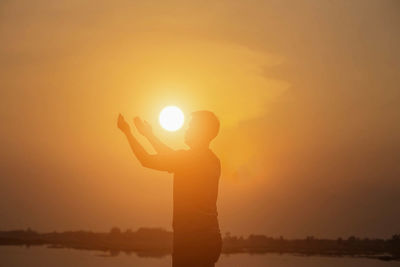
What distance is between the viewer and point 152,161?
4.93 m

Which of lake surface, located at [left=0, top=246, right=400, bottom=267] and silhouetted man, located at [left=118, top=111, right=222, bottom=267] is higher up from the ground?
silhouetted man, located at [left=118, top=111, right=222, bottom=267]

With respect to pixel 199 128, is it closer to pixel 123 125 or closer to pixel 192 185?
pixel 192 185

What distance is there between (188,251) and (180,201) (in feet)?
1.29

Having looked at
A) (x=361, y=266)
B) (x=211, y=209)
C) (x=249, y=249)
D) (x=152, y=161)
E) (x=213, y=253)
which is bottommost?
(x=249, y=249)

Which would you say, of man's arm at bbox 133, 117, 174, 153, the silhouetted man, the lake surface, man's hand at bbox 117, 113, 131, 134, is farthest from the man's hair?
the lake surface

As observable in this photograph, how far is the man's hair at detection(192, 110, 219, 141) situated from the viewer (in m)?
5.19

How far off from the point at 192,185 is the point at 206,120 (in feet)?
1.83

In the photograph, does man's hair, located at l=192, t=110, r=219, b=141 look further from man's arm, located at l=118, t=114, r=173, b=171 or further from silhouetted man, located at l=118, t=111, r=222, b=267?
man's arm, located at l=118, t=114, r=173, b=171

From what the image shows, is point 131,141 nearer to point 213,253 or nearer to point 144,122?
point 144,122

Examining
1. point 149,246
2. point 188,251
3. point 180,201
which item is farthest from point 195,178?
point 149,246

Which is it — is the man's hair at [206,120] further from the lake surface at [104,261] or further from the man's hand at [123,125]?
the lake surface at [104,261]

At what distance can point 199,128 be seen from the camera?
5.21 m

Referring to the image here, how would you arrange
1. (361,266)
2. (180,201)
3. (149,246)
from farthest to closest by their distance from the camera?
(149,246), (361,266), (180,201)

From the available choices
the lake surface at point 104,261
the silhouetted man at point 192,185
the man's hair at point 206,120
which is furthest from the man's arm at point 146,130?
the lake surface at point 104,261
